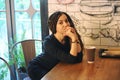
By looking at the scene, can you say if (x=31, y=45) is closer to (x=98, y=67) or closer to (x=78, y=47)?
(x=78, y=47)

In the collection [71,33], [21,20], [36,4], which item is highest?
[36,4]

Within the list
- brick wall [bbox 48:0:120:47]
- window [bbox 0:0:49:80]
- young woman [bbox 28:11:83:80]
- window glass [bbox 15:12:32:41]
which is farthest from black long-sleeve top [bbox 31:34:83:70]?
window glass [bbox 15:12:32:41]

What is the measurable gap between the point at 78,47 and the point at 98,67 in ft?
0.92

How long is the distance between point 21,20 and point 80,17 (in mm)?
730

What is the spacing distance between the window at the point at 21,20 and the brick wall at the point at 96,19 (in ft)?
0.67

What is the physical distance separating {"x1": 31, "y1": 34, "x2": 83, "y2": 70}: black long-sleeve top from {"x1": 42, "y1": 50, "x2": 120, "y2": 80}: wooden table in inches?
2.1

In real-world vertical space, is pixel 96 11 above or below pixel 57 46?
above

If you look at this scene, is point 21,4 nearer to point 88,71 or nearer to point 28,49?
point 28,49

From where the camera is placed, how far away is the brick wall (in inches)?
99.8

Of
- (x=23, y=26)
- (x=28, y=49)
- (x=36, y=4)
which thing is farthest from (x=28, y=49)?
(x=36, y=4)

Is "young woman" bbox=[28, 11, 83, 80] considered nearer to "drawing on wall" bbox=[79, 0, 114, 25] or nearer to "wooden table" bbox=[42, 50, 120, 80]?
"wooden table" bbox=[42, 50, 120, 80]

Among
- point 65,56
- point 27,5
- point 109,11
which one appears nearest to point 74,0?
point 109,11

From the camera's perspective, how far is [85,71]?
181cm

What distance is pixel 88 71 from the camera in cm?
181
